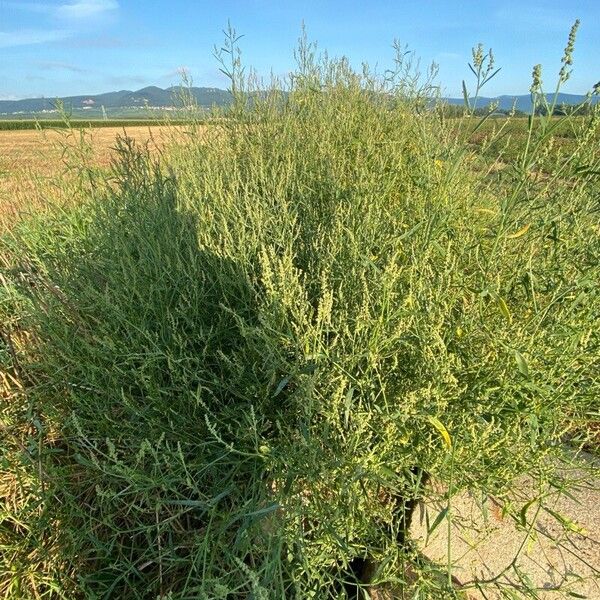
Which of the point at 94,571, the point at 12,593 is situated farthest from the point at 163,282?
the point at 12,593

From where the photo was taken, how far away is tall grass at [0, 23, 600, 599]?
4.47 ft

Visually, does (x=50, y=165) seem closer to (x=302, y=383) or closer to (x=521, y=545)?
(x=302, y=383)

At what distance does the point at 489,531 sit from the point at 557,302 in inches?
30.0

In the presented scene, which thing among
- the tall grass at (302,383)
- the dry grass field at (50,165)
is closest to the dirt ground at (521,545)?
the tall grass at (302,383)

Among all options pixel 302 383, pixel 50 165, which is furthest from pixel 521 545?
pixel 50 165

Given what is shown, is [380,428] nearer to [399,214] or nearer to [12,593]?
[399,214]

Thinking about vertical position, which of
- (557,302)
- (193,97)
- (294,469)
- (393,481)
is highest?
(193,97)

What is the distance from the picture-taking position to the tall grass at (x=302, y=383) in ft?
4.47

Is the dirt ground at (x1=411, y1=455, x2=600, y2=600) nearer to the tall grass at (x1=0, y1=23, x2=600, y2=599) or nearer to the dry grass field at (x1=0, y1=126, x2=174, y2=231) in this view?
the tall grass at (x1=0, y1=23, x2=600, y2=599)

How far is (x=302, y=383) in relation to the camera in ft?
4.37

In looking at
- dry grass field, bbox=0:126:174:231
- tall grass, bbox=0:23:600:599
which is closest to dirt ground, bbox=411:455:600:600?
tall grass, bbox=0:23:600:599

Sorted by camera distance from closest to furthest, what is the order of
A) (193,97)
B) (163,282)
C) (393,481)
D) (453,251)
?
1. (393,481)
2. (453,251)
3. (163,282)
4. (193,97)

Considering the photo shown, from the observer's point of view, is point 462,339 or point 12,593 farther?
point 12,593

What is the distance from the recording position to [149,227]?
217 centimetres
